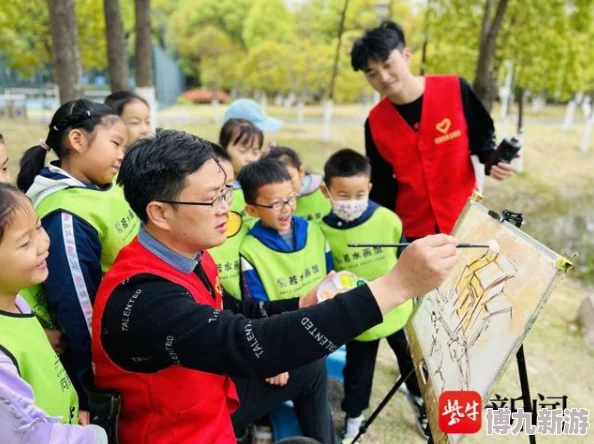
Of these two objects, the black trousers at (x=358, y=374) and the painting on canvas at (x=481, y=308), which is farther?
the black trousers at (x=358, y=374)

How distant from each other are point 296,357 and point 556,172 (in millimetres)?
14406

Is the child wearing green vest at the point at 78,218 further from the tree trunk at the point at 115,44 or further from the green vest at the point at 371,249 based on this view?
the tree trunk at the point at 115,44

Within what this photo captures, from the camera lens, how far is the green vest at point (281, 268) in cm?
249

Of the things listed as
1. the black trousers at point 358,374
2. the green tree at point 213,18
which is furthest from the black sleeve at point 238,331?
the green tree at point 213,18

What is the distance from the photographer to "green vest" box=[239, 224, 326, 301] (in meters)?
2.49

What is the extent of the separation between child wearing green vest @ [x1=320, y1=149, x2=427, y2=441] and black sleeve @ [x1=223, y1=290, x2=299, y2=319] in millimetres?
672

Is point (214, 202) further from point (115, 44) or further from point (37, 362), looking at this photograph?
point (115, 44)

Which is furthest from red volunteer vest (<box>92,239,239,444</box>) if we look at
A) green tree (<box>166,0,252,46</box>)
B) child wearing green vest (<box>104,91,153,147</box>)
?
green tree (<box>166,0,252,46</box>)

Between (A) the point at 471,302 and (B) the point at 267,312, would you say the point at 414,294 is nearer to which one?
(A) the point at 471,302

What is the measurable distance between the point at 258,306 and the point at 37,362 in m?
0.97

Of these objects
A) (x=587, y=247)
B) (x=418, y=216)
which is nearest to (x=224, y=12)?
(x=587, y=247)

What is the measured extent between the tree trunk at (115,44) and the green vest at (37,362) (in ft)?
21.5

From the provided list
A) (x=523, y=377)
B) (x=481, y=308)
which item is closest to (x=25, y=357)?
(x=481, y=308)

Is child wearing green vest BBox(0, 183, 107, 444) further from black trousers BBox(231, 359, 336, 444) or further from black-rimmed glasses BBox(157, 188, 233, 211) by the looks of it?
black trousers BBox(231, 359, 336, 444)
